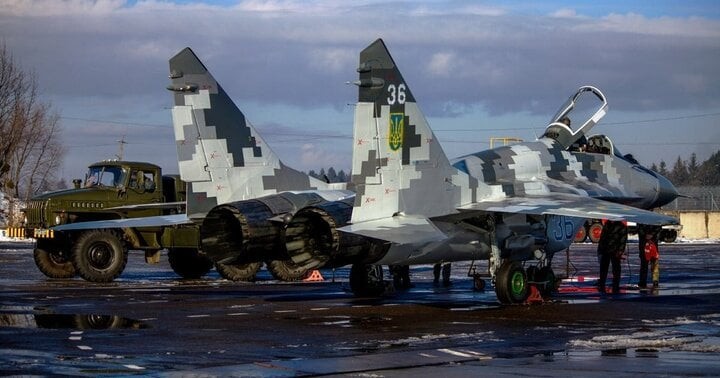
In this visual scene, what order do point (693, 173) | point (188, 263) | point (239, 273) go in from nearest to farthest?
1. point (239, 273)
2. point (188, 263)
3. point (693, 173)

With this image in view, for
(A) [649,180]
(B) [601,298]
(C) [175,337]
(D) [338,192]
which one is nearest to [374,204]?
(D) [338,192]

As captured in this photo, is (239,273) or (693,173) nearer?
(239,273)

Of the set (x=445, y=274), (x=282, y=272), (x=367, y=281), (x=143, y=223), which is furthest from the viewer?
(x=282, y=272)

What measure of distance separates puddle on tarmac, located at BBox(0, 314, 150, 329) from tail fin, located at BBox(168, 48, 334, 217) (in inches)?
166

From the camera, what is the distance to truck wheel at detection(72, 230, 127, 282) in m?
27.1

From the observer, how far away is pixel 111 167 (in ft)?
96.4

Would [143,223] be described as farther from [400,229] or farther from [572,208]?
[572,208]

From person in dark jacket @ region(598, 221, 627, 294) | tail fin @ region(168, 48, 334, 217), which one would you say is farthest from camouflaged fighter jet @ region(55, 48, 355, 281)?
person in dark jacket @ region(598, 221, 627, 294)

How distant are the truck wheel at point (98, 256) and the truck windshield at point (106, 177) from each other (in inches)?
72.5

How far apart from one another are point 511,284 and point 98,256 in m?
11.5

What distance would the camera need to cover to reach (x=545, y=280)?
71.1 ft

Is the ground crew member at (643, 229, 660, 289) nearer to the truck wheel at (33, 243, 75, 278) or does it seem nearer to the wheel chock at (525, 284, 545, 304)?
the wheel chock at (525, 284, 545, 304)

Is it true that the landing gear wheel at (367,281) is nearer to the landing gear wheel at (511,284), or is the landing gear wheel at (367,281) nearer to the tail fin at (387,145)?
the landing gear wheel at (511,284)

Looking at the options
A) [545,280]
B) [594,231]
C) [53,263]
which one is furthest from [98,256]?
[594,231]
